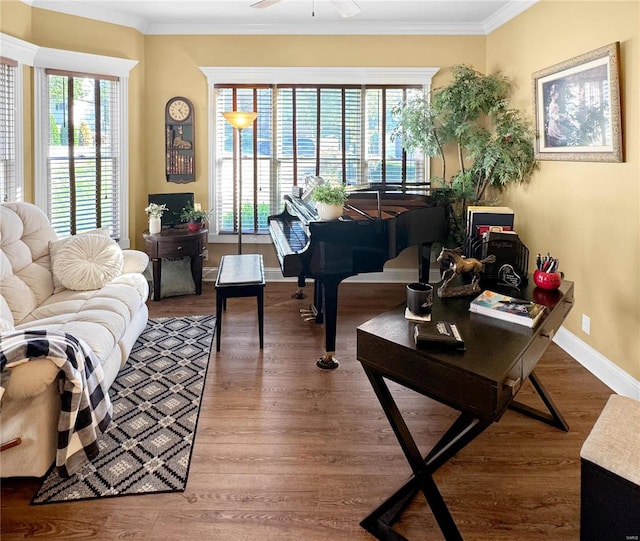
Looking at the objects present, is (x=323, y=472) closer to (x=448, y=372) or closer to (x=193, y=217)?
(x=448, y=372)

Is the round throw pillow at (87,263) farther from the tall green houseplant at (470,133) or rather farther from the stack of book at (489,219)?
the tall green houseplant at (470,133)

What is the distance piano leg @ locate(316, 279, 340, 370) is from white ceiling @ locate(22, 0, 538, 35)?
9.58 feet

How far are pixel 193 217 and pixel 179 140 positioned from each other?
997 mm

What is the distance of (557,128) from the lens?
363 cm

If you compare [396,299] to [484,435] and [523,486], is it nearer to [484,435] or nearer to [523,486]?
[484,435]

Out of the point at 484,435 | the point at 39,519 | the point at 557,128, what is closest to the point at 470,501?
the point at 484,435

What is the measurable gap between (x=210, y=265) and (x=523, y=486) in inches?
172

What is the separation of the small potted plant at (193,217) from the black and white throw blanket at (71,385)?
9.69 feet

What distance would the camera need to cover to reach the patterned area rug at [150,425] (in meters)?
2.08

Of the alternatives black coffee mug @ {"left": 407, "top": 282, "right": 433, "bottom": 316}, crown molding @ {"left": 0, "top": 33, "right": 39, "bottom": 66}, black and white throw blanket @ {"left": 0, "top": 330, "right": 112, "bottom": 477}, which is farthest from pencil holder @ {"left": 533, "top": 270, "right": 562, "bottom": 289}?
crown molding @ {"left": 0, "top": 33, "right": 39, "bottom": 66}

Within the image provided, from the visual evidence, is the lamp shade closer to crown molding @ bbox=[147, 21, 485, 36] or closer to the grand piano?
the grand piano

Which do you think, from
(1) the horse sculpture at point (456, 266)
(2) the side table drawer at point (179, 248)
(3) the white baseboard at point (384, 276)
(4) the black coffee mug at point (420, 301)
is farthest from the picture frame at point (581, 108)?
(2) the side table drawer at point (179, 248)

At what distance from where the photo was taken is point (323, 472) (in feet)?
7.21

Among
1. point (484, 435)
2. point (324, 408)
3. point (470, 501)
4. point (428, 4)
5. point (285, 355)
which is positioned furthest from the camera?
point (428, 4)
